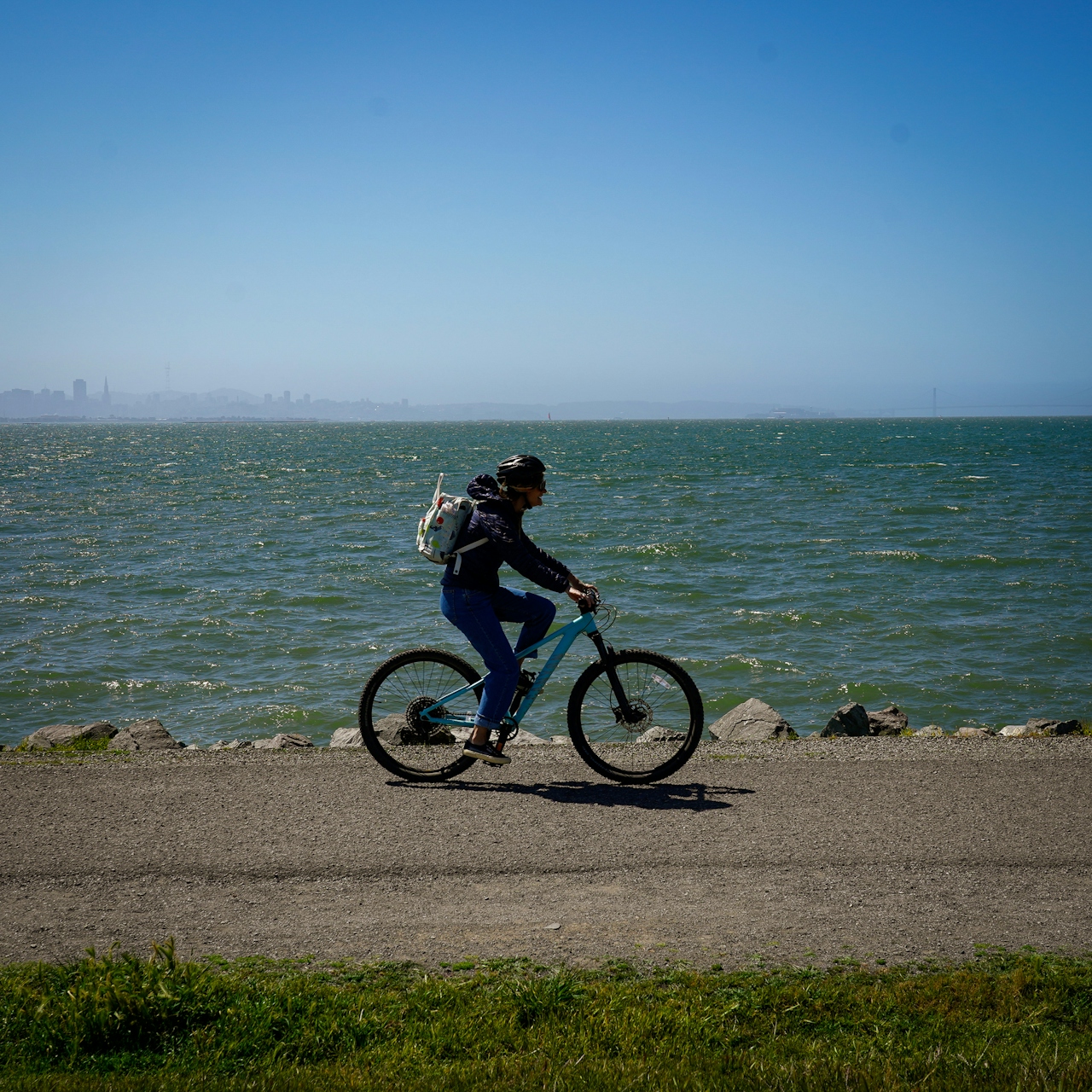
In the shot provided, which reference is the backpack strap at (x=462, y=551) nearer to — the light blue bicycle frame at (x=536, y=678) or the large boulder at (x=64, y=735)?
the light blue bicycle frame at (x=536, y=678)

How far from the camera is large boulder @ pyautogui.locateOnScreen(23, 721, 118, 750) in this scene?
933 cm

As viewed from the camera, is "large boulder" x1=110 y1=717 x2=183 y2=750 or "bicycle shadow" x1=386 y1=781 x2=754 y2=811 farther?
"large boulder" x1=110 y1=717 x2=183 y2=750

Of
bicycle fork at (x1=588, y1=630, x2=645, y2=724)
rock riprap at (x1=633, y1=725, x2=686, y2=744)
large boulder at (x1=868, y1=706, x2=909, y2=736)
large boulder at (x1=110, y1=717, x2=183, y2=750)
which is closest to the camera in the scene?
bicycle fork at (x1=588, y1=630, x2=645, y2=724)

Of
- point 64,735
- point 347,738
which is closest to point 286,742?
point 347,738

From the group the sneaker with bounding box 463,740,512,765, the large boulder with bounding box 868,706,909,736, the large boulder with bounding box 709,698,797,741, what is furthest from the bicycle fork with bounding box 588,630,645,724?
the large boulder with bounding box 868,706,909,736

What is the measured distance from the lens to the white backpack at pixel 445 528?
6.43 m

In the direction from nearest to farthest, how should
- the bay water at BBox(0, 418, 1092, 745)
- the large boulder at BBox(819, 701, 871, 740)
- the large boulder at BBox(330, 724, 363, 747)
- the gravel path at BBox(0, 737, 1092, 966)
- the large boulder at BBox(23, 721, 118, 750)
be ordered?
the gravel path at BBox(0, 737, 1092, 966) < the large boulder at BBox(23, 721, 118, 750) < the large boulder at BBox(330, 724, 363, 747) < the large boulder at BBox(819, 701, 871, 740) < the bay water at BBox(0, 418, 1092, 745)

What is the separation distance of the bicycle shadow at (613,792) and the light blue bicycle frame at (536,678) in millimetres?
438

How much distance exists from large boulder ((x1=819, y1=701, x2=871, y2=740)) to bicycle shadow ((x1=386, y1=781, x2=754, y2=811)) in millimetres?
4164

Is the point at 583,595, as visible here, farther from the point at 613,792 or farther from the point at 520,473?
the point at 613,792

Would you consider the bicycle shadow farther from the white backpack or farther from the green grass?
the green grass

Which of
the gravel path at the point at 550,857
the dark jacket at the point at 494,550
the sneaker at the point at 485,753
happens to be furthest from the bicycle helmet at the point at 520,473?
the gravel path at the point at 550,857

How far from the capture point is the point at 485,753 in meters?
6.77

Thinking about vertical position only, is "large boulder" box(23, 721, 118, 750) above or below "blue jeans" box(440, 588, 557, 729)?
below
